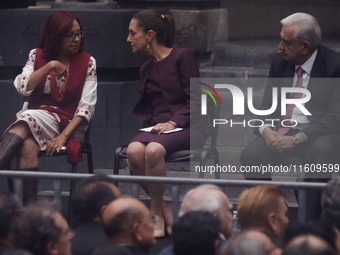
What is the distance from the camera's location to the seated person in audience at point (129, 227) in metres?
5.39

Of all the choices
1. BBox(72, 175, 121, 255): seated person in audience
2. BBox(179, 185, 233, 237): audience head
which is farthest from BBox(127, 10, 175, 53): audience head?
BBox(179, 185, 233, 237): audience head

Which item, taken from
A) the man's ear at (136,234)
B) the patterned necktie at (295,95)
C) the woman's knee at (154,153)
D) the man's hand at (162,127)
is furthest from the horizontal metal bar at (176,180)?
the patterned necktie at (295,95)

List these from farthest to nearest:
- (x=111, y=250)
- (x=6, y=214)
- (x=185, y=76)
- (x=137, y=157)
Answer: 1. (x=185, y=76)
2. (x=137, y=157)
3. (x=6, y=214)
4. (x=111, y=250)

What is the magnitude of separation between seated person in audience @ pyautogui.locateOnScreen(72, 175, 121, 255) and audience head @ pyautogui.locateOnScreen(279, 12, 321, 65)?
6.89ft

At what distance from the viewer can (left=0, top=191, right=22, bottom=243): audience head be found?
549 cm

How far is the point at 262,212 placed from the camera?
584cm

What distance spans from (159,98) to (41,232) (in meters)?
2.84

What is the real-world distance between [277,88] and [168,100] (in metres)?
0.81

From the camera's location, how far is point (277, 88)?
7.69 metres

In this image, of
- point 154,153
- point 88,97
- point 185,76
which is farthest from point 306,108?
point 88,97

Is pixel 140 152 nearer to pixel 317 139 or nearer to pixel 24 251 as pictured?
pixel 317 139

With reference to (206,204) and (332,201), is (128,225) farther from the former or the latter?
(332,201)

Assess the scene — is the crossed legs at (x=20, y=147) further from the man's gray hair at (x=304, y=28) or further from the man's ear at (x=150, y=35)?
the man's gray hair at (x=304, y=28)

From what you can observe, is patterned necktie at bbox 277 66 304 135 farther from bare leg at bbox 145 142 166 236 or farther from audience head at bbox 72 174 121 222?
audience head at bbox 72 174 121 222
